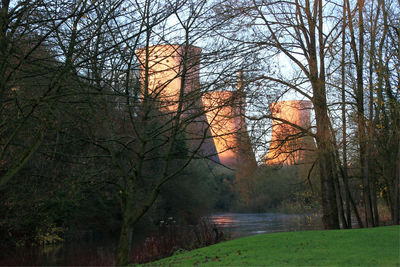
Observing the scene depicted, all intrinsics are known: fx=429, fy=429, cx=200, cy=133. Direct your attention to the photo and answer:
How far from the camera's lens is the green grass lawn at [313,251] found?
5254 millimetres

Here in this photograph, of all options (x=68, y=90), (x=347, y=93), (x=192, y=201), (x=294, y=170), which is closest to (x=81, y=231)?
(x=192, y=201)

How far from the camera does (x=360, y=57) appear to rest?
10.9 metres

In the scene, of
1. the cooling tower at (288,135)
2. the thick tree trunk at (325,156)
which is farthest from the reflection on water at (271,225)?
the cooling tower at (288,135)

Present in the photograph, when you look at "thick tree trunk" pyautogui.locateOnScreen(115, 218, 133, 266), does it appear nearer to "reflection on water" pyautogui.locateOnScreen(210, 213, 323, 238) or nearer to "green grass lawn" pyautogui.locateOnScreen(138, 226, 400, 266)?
"green grass lawn" pyautogui.locateOnScreen(138, 226, 400, 266)

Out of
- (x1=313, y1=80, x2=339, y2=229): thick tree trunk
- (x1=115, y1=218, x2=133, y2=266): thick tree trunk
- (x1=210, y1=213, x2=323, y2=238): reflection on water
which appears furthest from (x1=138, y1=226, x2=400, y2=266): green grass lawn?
(x1=210, y1=213, x2=323, y2=238): reflection on water

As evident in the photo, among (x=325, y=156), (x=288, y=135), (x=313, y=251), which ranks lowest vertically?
(x=313, y=251)

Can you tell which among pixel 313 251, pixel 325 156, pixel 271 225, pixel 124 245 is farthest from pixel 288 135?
pixel 271 225

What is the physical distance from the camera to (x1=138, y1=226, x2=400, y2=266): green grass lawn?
525 cm

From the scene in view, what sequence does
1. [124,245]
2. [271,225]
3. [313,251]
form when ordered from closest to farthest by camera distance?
[313,251] → [124,245] → [271,225]

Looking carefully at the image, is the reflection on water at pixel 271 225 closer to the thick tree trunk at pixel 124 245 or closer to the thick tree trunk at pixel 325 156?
the thick tree trunk at pixel 325 156

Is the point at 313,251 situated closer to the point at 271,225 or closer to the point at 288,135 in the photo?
the point at 288,135

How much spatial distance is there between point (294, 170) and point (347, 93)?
77.1 ft

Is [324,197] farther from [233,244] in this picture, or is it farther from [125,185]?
[125,185]

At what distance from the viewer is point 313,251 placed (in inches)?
238
